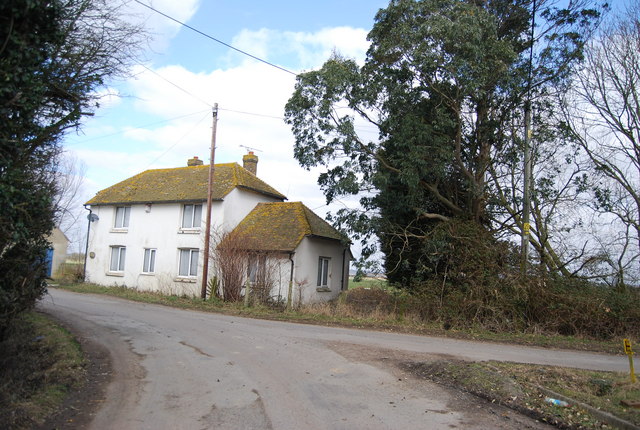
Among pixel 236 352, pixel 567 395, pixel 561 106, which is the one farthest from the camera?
pixel 561 106

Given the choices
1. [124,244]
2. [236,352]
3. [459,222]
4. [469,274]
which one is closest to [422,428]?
[236,352]

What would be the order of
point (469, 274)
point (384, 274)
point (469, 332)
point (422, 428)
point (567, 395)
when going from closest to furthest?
point (422, 428), point (567, 395), point (469, 332), point (469, 274), point (384, 274)

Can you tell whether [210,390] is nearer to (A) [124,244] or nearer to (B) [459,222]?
(B) [459,222]

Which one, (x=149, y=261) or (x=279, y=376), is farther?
(x=149, y=261)

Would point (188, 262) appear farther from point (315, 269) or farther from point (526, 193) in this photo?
point (526, 193)

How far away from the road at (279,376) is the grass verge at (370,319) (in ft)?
4.33

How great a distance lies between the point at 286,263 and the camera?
72.6ft

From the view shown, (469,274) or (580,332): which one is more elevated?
(469,274)

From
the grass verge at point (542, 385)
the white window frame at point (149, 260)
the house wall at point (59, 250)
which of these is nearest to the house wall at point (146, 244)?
the white window frame at point (149, 260)

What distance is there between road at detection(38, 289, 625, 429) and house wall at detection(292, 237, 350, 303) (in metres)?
7.05

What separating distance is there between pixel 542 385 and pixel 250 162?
24.5m

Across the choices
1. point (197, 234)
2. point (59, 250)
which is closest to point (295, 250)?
point (197, 234)

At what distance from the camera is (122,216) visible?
93.5 ft

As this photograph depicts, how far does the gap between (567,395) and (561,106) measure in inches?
563
